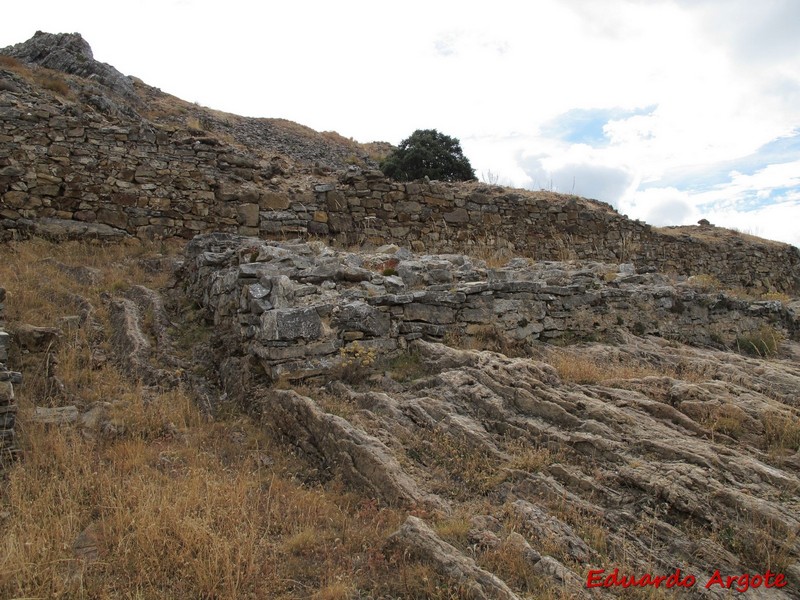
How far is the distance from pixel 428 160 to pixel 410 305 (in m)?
16.6

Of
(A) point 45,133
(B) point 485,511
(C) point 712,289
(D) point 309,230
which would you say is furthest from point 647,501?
(A) point 45,133

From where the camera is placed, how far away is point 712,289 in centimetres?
1002

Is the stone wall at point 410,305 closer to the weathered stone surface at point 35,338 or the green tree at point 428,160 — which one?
the weathered stone surface at point 35,338

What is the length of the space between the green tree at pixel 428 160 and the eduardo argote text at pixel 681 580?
1966 centimetres

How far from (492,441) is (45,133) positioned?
1145 cm

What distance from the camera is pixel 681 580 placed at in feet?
11.2

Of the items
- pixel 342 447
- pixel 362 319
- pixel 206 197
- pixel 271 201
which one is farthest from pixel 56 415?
pixel 271 201

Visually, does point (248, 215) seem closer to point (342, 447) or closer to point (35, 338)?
point (35, 338)

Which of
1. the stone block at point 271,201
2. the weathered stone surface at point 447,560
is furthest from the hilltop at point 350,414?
the stone block at point 271,201

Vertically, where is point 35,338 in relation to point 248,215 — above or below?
below

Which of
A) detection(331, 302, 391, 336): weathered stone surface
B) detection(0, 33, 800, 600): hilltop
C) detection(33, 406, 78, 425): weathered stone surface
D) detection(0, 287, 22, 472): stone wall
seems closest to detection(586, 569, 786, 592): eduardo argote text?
detection(0, 33, 800, 600): hilltop

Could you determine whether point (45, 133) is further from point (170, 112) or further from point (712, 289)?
point (712, 289)

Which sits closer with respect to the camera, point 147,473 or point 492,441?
point 147,473

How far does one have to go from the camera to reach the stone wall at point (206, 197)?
11.1m
